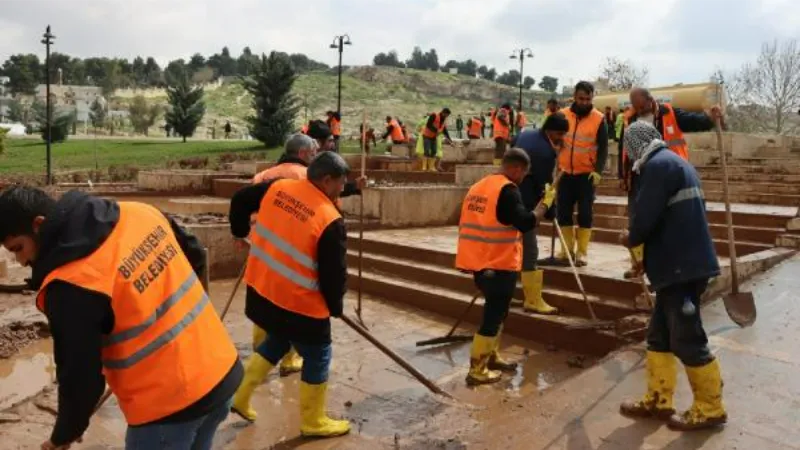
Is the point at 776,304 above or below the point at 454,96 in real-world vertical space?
below

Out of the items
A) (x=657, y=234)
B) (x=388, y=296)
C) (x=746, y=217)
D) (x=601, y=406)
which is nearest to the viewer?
(x=657, y=234)

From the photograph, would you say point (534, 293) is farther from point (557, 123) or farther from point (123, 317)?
point (123, 317)

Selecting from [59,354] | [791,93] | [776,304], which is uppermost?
[791,93]

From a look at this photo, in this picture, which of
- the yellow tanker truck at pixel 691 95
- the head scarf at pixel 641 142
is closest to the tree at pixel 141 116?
the yellow tanker truck at pixel 691 95

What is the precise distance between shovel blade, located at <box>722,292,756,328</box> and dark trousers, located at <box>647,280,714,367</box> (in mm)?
1185

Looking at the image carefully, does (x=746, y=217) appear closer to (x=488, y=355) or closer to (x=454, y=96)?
(x=488, y=355)

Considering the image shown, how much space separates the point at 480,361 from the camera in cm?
502

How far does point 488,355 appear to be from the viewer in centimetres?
505

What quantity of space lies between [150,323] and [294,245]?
1701 mm

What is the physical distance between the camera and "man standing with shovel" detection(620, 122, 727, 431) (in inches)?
147

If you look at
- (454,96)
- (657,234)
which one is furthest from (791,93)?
(454,96)

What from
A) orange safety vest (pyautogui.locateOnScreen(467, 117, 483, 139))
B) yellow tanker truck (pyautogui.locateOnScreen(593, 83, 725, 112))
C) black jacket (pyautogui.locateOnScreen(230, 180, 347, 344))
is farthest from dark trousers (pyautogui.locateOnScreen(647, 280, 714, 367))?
orange safety vest (pyautogui.locateOnScreen(467, 117, 483, 139))

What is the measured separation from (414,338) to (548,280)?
1617mm

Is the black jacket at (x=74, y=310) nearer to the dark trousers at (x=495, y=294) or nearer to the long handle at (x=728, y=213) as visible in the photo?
the dark trousers at (x=495, y=294)
